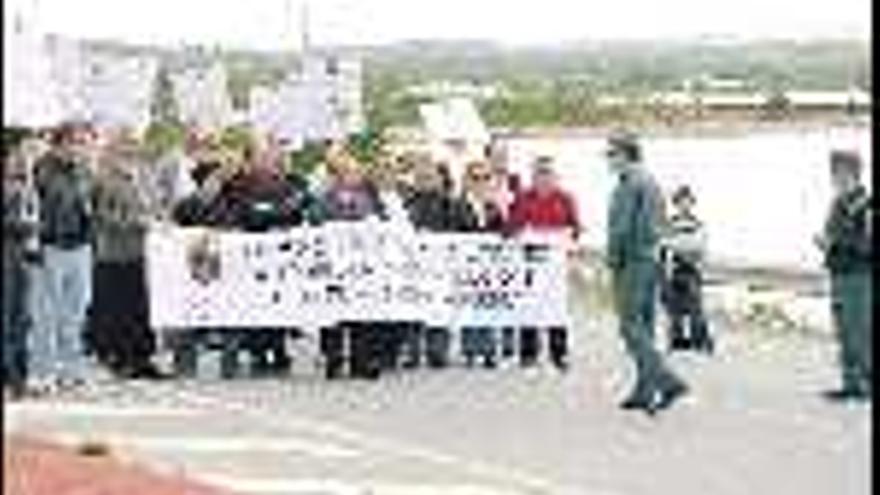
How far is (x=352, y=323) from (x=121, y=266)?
5.42 ft

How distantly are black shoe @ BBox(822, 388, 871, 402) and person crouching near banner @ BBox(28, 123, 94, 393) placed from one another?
13.9 ft

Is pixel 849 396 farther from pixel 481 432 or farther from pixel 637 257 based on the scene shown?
pixel 481 432

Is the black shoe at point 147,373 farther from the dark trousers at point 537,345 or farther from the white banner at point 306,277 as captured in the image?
the dark trousers at point 537,345

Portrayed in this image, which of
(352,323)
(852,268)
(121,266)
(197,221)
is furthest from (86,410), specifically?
(852,268)

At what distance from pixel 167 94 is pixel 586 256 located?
5.64m

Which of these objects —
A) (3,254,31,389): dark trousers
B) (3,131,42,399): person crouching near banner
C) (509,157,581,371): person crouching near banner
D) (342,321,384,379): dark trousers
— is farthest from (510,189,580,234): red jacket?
(3,254,31,389): dark trousers

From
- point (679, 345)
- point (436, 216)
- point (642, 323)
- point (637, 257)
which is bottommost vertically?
point (679, 345)

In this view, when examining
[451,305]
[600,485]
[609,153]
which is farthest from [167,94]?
[600,485]

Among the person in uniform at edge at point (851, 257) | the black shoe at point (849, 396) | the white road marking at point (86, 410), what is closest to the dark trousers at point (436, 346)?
the black shoe at point (849, 396)

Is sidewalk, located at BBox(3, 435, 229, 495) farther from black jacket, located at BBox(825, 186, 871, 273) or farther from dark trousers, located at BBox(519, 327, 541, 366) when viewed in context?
dark trousers, located at BBox(519, 327, 541, 366)

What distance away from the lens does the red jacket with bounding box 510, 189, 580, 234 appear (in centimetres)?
2181

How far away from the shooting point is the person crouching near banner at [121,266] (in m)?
19.3

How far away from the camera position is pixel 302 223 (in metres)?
20.8

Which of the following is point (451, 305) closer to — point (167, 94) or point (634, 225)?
point (634, 225)
